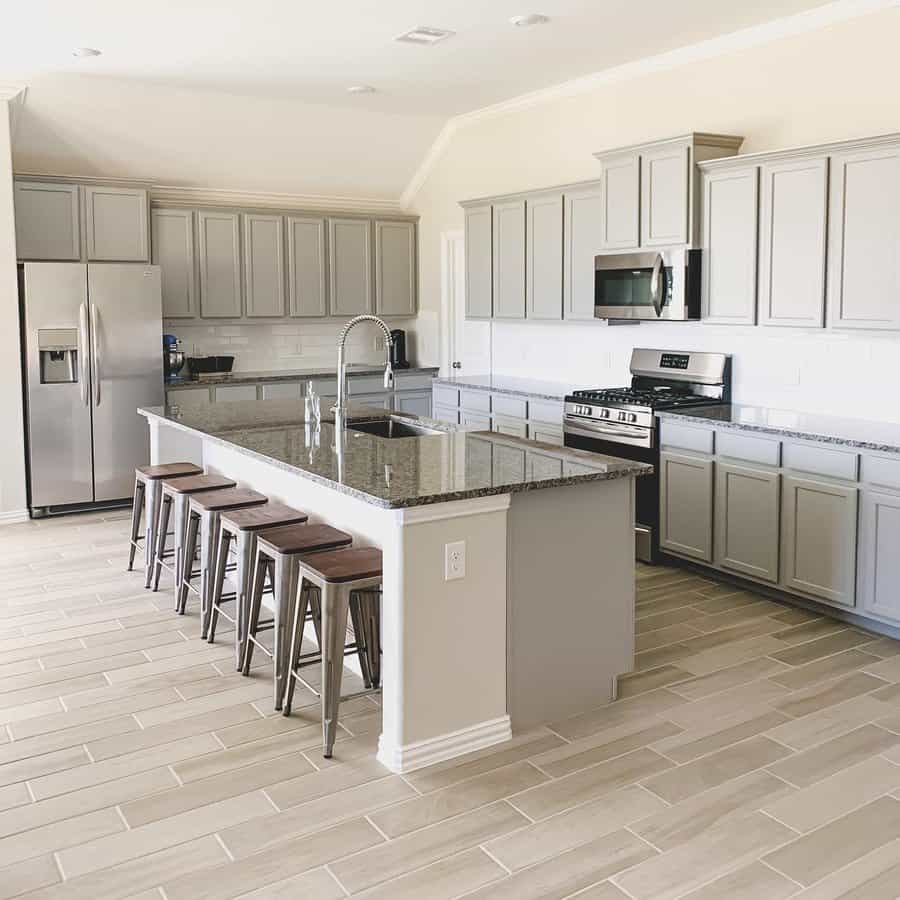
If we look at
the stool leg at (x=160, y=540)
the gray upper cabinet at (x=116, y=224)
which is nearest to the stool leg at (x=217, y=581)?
the stool leg at (x=160, y=540)

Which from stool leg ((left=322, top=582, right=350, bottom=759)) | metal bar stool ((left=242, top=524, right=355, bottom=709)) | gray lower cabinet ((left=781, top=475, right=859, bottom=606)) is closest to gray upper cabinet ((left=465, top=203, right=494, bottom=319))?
gray lower cabinet ((left=781, top=475, right=859, bottom=606))

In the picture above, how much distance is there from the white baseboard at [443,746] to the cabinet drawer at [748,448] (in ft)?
6.88

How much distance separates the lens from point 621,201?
18.9ft

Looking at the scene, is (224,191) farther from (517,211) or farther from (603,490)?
(603,490)

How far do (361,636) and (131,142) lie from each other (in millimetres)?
5042

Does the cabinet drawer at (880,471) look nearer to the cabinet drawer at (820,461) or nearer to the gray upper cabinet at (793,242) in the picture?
the cabinet drawer at (820,461)

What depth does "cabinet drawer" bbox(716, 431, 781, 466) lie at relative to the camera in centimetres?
470

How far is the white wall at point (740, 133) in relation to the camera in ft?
15.9

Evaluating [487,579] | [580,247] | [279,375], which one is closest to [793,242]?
[580,247]

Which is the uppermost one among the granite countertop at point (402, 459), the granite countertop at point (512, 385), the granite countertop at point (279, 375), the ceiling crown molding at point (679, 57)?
the ceiling crown molding at point (679, 57)

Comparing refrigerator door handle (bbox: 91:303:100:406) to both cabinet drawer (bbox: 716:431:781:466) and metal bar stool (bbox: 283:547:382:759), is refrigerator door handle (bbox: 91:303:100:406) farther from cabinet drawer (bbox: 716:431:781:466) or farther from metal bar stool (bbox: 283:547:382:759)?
cabinet drawer (bbox: 716:431:781:466)

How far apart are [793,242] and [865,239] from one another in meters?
0.40

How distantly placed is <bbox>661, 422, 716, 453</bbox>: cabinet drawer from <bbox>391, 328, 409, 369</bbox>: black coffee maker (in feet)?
12.5

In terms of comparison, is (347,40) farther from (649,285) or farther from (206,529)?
(206,529)
